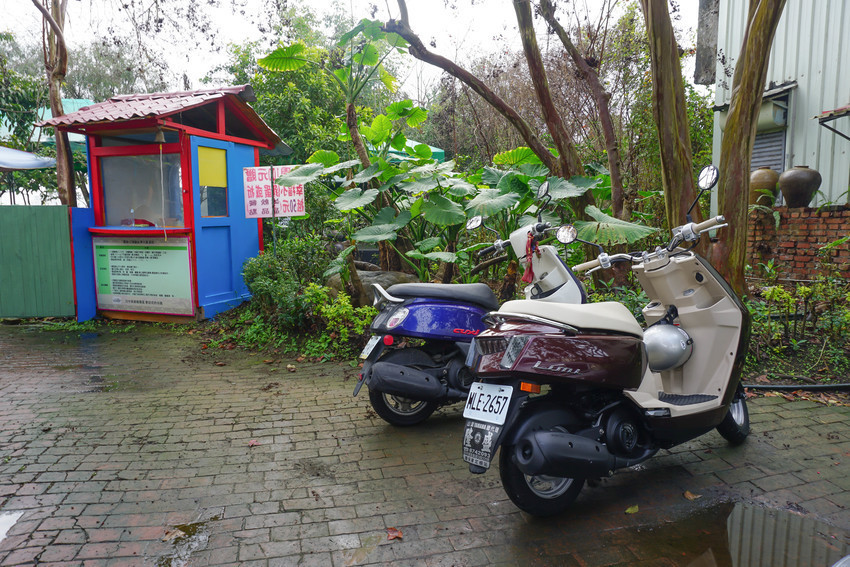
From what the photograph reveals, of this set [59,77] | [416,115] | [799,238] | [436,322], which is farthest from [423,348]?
[59,77]

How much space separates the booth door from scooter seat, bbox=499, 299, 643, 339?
20.1 ft

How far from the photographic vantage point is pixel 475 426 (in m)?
2.82

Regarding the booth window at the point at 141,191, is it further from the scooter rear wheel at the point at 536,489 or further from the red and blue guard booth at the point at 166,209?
the scooter rear wheel at the point at 536,489

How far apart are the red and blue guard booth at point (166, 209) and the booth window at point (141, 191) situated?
2 cm

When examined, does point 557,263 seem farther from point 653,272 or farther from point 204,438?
point 204,438

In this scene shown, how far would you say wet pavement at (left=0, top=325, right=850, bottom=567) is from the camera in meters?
2.69

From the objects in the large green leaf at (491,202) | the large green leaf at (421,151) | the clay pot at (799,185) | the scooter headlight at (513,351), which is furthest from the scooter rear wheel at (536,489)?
the clay pot at (799,185)

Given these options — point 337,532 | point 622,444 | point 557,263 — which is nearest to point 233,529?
point 337,532

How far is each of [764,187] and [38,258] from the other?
420 inches

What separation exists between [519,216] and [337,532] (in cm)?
472

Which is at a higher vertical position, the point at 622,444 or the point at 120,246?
the point at 120,246

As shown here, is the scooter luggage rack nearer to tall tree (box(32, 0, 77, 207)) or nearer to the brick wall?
the brick wall

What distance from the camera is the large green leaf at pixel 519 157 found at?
756 centimetres

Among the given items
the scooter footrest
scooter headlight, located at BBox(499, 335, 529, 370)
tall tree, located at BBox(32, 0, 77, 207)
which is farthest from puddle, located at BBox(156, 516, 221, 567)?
tall tree, located at BBox(32, 0, 77, 207)
